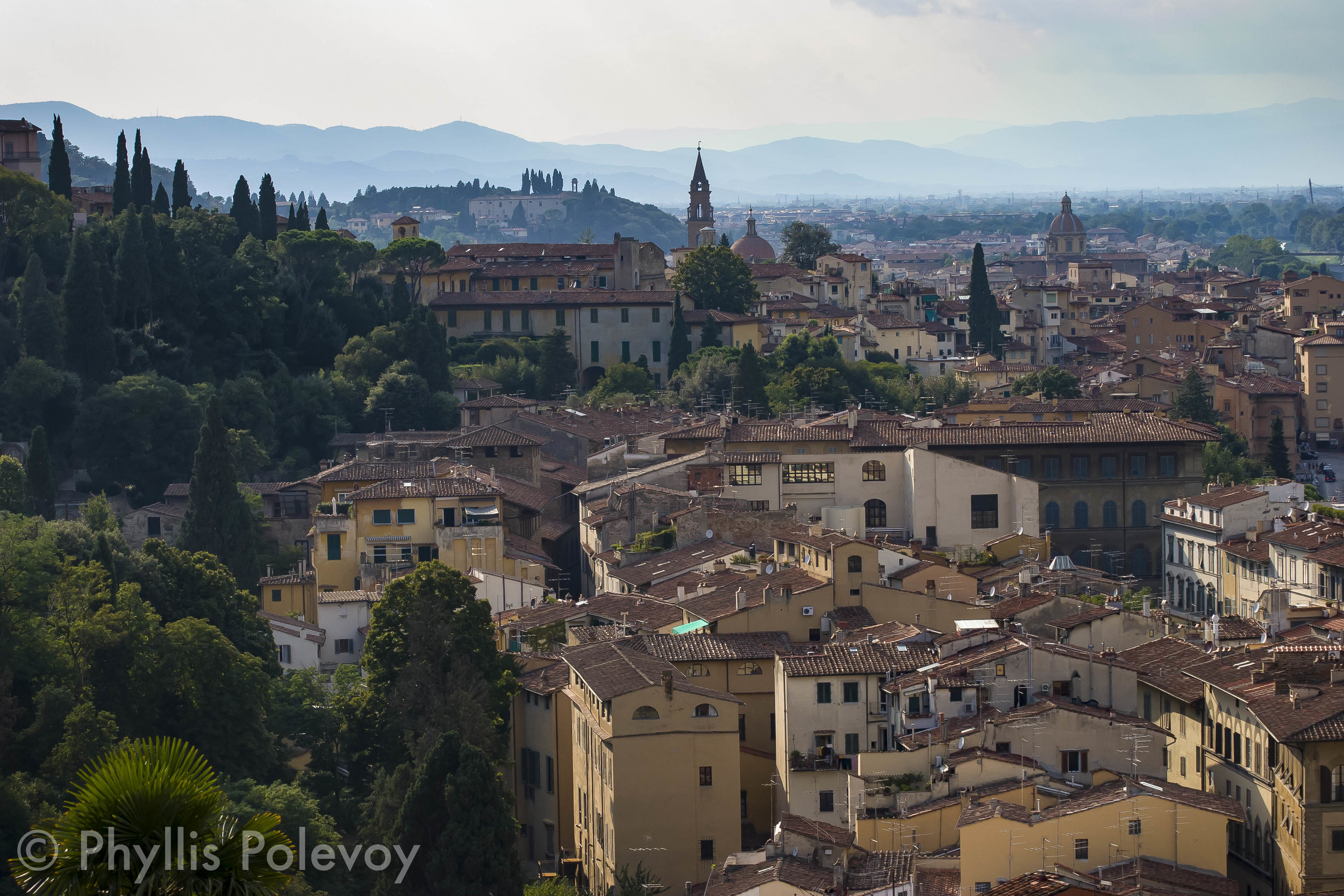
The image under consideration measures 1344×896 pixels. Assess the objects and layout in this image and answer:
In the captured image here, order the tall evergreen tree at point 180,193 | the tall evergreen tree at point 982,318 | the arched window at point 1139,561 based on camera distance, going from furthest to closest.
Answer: the tall evergreen tree at point 982,318, the tall evergreen tree at point 180,193, the arched window at point 1139,561

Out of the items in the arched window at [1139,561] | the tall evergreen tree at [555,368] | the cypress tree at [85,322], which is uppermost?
the cypress tree at [85,322]

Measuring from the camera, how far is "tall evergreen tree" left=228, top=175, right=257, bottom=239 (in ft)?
193

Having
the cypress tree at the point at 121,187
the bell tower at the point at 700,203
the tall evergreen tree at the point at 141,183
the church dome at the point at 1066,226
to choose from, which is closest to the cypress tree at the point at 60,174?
the cypress tree at the point at 121,187

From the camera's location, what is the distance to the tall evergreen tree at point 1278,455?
55.2 m

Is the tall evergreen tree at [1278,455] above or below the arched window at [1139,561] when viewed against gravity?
above

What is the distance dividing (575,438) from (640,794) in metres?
25.1

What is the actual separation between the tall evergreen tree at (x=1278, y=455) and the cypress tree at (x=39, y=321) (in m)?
30.3

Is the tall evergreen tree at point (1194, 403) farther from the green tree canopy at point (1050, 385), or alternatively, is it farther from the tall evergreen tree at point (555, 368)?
the tall evergreen tree at point (555, 368)

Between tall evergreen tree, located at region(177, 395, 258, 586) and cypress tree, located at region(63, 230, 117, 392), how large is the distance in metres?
8.91

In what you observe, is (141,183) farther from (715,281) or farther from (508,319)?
(715,281)

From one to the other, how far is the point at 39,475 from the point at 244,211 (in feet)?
65.0

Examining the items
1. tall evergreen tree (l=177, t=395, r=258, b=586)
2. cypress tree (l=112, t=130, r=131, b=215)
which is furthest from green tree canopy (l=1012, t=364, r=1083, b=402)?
tall evergreen tree (l=177, t=395, r=258, b=586)

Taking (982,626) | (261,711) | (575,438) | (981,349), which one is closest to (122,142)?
(575,438)

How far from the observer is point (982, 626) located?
25.5 metres
